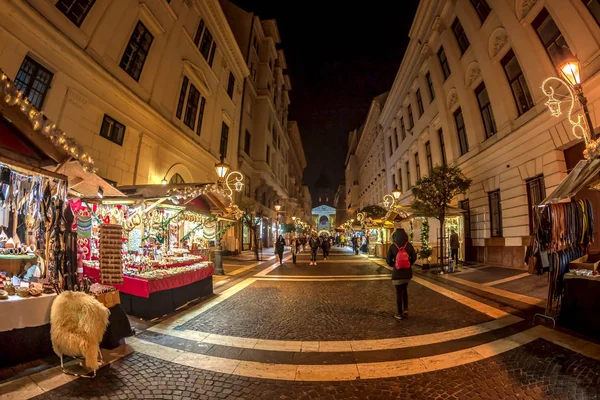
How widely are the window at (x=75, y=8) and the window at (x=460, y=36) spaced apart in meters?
18.9

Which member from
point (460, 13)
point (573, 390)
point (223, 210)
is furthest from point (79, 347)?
point (460, 13)

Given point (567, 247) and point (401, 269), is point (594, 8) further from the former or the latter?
point (401, 269)

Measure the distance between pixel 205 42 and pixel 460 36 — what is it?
53.0 feet

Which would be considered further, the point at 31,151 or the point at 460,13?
the point at 460,13

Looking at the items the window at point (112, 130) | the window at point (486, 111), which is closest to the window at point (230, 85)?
the window at point (112, 130)

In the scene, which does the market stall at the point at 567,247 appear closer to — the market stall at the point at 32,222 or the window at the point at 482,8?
the market stall at the point at 32,222

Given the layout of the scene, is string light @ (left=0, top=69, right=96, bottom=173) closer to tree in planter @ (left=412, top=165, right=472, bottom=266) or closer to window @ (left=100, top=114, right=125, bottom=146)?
window @ (left=100, top=114, right=125, bottom=146)

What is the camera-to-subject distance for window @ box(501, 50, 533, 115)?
1305 cm

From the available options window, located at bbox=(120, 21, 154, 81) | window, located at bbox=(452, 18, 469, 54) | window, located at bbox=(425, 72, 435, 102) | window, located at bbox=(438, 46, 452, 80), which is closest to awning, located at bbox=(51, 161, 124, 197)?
window, located at bbox=(120, 21, 154, 81)

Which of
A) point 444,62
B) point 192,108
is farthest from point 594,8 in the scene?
point 192,108

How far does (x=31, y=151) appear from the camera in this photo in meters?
4.22

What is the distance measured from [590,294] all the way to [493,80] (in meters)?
13.1

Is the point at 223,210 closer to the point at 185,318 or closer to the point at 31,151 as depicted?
the point at 185,318

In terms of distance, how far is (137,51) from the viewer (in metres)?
13.2
